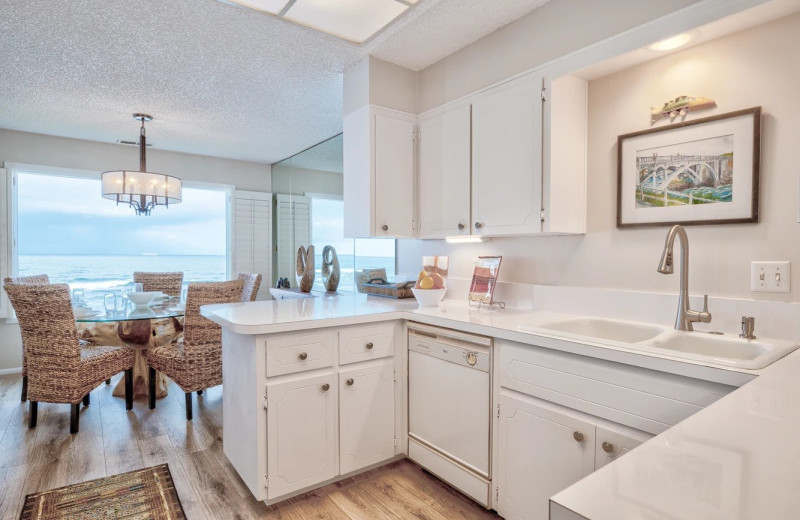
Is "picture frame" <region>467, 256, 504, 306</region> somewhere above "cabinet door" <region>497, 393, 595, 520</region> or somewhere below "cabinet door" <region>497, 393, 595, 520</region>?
above

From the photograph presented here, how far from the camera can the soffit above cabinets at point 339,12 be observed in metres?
2.19

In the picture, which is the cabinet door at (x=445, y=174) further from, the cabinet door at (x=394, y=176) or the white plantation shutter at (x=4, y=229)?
the white plantation shutter at (x=4, y=229)

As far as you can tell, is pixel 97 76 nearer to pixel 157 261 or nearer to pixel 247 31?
Answer: pixel 247 31

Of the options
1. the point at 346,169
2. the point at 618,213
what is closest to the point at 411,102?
the point at 346,169

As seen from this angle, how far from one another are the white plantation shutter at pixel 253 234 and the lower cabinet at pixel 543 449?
4.42m

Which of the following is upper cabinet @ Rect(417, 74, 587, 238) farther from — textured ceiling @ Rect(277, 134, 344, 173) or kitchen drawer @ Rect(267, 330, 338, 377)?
textured ceiling @ Rect(277, 134, 344, 173)

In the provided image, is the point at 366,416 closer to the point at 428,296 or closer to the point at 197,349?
the point at 428,296

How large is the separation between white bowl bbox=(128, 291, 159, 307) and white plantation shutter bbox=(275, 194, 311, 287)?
1.87 metres

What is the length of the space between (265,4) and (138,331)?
2.61m

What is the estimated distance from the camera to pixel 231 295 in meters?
3.10

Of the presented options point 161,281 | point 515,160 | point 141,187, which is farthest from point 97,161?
point 515,160

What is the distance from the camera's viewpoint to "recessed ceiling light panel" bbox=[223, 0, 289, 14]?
7.07 feet

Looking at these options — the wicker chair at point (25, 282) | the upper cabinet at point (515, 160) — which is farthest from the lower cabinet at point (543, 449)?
the wicker chair at point (25, 282)

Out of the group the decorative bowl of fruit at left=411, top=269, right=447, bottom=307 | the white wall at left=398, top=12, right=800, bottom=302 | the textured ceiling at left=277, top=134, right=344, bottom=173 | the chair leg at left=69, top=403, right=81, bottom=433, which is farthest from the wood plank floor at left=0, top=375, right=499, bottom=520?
the textured ceiling at left=277, top=134, right=344, bottom=173
